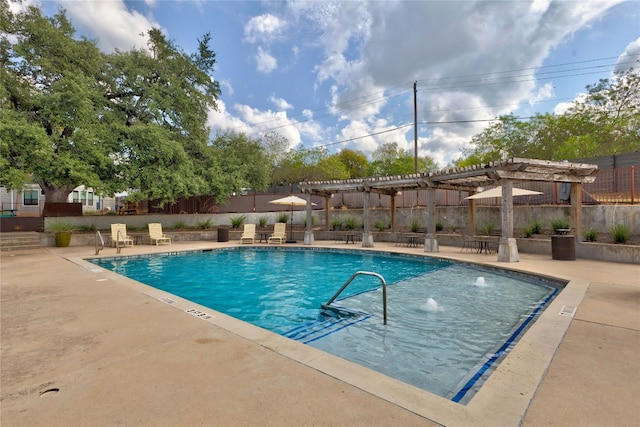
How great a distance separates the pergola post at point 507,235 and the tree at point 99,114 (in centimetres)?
1445

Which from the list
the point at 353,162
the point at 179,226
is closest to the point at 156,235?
the point at 179,226

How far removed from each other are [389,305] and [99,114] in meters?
17.4

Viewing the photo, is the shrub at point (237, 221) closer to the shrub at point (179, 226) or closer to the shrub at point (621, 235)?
the shrub at point (179, 226)

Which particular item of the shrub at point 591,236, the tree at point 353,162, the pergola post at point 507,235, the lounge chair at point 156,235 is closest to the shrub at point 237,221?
the lounge chair at point 156,235

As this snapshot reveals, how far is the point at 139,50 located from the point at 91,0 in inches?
155

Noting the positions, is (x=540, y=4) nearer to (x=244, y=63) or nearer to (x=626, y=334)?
(x=626, y=334)

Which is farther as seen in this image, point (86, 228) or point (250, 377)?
point (86, 228)

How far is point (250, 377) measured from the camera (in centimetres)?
281

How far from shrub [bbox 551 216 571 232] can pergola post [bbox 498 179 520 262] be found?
3318mm

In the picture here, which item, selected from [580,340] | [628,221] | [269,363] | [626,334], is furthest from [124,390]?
[628,221]

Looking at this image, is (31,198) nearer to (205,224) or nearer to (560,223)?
(205,224)

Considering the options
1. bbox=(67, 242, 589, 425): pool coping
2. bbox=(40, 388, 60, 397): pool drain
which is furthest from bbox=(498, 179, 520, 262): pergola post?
bbox=(40, 388, 60, 397): pool drain

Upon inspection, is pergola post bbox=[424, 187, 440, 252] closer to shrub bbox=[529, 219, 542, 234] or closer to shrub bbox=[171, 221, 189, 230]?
shrub bbox=[529, 219, 542, 234]

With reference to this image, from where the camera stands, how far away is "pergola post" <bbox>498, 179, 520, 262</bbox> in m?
9.91
